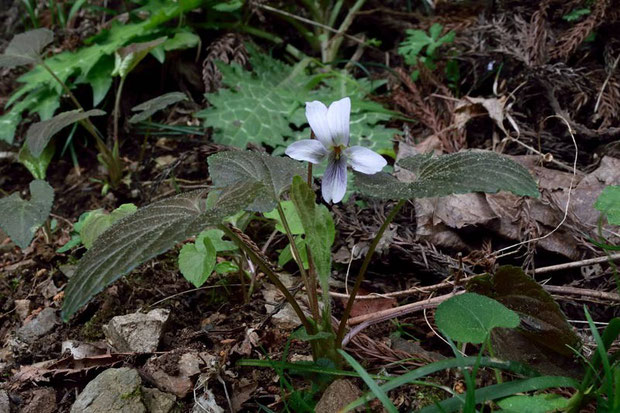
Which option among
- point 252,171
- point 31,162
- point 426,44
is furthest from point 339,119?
point 31,162

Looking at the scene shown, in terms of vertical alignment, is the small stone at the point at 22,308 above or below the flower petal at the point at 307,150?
below

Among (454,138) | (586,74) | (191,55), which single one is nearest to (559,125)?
(586,74)

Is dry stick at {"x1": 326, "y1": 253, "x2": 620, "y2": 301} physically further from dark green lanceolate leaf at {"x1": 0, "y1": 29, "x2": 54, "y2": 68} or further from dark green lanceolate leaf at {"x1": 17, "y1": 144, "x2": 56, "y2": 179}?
dark green lanceolate leaf at {"x1": 0, "y1": 29, "x2": 54, "y2": 68}

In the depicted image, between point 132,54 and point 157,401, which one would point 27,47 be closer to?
point 132,54

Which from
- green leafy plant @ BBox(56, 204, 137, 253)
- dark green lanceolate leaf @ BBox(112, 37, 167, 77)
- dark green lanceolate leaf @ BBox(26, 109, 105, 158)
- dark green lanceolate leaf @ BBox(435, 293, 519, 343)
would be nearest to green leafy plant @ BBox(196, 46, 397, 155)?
dark green lanceolate leaf @ BBox(112, 37, 167, 77)

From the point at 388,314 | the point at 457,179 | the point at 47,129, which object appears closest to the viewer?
the point at 457,179

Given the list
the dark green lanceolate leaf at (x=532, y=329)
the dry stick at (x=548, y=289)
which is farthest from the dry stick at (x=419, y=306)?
the dark green lanceolate leaf at (x=532, y=329)

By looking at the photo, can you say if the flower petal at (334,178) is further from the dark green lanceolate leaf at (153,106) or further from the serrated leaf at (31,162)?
the serrated leaf at (31,162)
